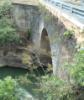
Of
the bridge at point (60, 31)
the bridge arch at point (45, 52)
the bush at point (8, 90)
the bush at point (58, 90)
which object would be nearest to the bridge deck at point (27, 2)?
the bridge at point (60, 31)

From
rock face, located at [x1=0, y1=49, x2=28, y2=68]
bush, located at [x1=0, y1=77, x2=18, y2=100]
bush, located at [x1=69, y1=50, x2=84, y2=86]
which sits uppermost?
bush, located at [x1=69, y1=50, x2=84, y2=86]

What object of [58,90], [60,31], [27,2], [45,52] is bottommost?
[45,52]

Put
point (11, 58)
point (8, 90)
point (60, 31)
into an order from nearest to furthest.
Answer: point (8, 90) < point (60, 31) < point (11, 58)

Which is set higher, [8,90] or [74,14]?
[74,14]

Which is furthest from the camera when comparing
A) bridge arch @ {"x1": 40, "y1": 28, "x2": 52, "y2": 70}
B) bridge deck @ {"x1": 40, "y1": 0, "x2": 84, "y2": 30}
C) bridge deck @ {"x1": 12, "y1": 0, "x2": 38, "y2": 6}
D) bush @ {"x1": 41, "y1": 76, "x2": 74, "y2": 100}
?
bridge deck @ {"x1": 12, "y1": 0, "x2": 38, "y2": 6}

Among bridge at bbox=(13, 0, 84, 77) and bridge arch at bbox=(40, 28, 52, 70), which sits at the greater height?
bridge at bbox=(13, 0, 84, 77)

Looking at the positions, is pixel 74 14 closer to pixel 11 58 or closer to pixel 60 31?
pixel 60 31

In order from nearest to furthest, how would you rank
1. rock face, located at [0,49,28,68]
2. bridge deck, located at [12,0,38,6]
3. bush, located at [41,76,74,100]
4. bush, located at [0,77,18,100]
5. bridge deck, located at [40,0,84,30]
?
bush, located at [41,76,74,100] → bush, located at [0,77,18,100] → bridge deck, located at [40,0,84,30] → rock face, located at [0,49,28,68] → bridge deck, located at [12,0,38,6]

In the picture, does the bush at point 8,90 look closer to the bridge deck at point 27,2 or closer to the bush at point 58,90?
the bush at point 58,90

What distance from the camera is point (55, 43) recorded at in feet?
44.7

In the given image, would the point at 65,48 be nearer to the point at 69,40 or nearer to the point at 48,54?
the point at 69,40

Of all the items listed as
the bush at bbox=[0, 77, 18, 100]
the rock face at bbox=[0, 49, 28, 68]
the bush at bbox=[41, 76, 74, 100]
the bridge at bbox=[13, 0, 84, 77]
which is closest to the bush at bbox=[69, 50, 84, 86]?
the bush at bbox=[41, 76, 74, 100]

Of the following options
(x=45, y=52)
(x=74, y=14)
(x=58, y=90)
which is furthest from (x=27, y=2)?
(x=58, y=90)

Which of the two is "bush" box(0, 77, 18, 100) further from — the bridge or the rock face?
the rock face
